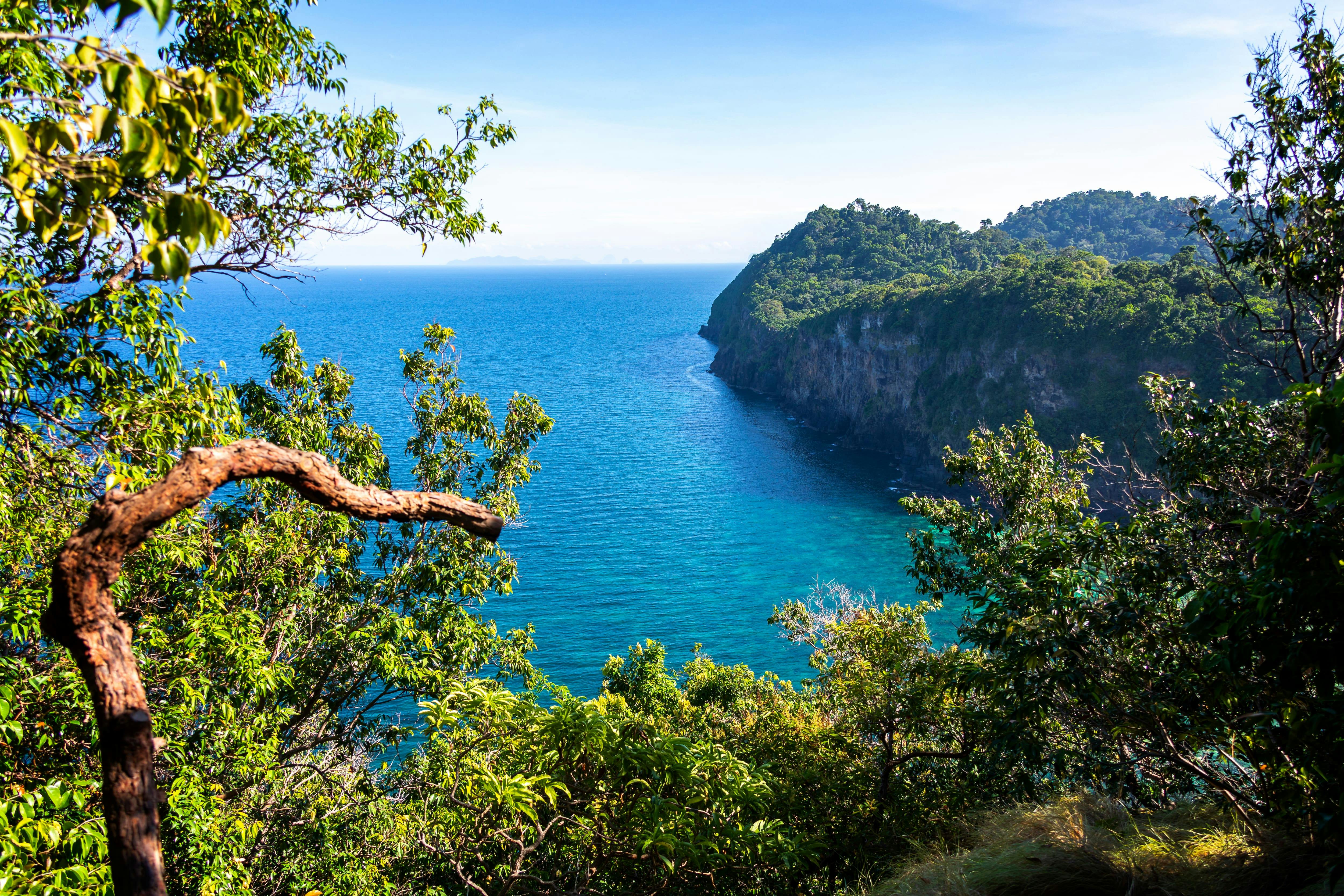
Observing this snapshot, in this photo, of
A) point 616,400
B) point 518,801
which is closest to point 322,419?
point 518,801

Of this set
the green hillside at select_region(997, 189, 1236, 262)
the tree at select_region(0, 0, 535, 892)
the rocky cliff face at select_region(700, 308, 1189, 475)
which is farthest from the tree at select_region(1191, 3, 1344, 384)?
the green hillside at select_region(997, 189, 1236, 262)

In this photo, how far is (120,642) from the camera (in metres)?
2.94

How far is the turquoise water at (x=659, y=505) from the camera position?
36562mm

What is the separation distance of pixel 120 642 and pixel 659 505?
167ft

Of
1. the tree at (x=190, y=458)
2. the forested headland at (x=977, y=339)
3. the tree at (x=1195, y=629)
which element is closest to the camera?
the tree at (x=190, y=458)

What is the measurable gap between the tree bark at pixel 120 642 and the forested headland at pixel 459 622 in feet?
0.05

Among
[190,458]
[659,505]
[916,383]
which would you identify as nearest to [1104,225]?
[916,383]

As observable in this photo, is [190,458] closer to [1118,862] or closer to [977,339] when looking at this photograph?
[1118,862]

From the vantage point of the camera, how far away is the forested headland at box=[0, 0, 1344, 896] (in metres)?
3.30

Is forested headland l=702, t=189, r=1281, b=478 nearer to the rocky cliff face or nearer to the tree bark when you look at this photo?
the rocky cliff face

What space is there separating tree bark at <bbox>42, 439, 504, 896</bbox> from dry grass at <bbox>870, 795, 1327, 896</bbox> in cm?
585

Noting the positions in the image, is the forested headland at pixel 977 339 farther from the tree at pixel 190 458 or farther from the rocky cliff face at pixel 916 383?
the tree at pixel 190 458

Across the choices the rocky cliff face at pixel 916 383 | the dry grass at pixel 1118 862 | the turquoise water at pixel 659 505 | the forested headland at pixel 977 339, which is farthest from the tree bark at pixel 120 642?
the rocky cliff face at pixel 916 383

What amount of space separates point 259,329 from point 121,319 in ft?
435
